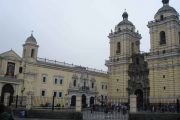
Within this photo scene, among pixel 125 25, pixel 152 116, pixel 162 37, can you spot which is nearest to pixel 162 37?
pixel 162 37

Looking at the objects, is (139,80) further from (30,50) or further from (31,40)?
(31,40)

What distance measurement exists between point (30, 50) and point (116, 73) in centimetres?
1874

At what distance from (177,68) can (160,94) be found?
5.36 metres

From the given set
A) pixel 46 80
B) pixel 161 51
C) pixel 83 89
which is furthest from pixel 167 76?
pixel 46 80

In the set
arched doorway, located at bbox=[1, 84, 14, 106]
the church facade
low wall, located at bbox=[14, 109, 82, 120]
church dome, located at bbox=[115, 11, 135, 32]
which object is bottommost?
low wall, located at bbox=[14, 109, 82, 120]

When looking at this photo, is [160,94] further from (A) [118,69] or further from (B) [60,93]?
(B) [60,93]

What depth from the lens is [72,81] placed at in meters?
47.5

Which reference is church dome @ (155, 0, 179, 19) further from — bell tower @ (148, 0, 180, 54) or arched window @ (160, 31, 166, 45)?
arched window @ (160, 31, 166, 45)

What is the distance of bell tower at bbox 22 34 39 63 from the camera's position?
136 ft

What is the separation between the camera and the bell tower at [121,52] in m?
49.2

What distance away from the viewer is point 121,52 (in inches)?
1987

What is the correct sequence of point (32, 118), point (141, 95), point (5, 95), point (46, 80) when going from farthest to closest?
point (141, 95) → point (46, 80) → point (5, 95) → point (32, 118)

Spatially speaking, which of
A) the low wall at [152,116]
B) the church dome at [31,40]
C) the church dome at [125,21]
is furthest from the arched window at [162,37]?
the low wall at [152,116]

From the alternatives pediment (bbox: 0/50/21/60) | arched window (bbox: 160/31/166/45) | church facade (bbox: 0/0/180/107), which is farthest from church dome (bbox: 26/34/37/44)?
arched window (bbox: 160/31/166/45)
